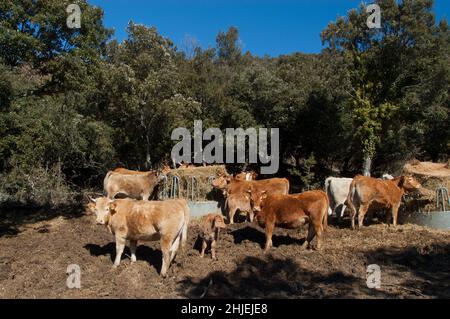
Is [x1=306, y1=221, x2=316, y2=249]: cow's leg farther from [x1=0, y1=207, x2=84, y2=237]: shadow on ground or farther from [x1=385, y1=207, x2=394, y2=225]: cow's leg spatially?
[x1=0, y1=207, x2=84, y2=237]: shadow on ground

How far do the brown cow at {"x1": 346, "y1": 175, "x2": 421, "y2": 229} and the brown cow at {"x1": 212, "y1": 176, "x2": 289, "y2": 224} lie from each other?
239 centimetres

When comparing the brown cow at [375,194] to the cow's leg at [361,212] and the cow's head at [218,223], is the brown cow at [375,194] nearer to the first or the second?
the cow's leg at [361,212]

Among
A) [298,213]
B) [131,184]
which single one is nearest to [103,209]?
[298,213]

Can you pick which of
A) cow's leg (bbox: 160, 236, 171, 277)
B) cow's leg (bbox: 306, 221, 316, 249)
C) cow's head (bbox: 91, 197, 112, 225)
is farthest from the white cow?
cow's head (bbox: 91, 197, 112, 225)

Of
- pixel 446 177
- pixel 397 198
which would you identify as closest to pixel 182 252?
pixel 397 198

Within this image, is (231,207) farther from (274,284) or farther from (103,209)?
(274,284)

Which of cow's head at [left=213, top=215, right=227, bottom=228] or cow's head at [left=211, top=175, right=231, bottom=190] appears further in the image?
cow's head at [left=211, top=175, right=231, bottom=190]

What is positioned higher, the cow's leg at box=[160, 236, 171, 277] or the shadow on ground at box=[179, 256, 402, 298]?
the cow's leg at box=[160, 236, 171, 277]

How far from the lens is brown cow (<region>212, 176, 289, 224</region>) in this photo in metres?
14.0

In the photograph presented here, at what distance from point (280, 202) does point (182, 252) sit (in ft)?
8.95

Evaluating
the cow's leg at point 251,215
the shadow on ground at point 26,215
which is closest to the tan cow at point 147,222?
the cow's leg at point 251,215

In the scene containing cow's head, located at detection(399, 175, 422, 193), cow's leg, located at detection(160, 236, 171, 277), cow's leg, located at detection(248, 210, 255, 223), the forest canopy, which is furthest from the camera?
the forest canopy

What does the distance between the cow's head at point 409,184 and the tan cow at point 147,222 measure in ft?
24.7

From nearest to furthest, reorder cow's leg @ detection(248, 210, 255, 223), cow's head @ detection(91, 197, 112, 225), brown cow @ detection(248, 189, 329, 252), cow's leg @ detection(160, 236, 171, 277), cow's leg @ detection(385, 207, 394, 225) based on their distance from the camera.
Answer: cow's leg @ detection(160, 236, 171, 277), cow's head @ detection(91, 197, 112, 225), brown cow @ detection(248, 189, 329, 252), cow's leg @ detection(248, 210, 255, 223), cow's leg @ detection(385, 207, 394, 225)
